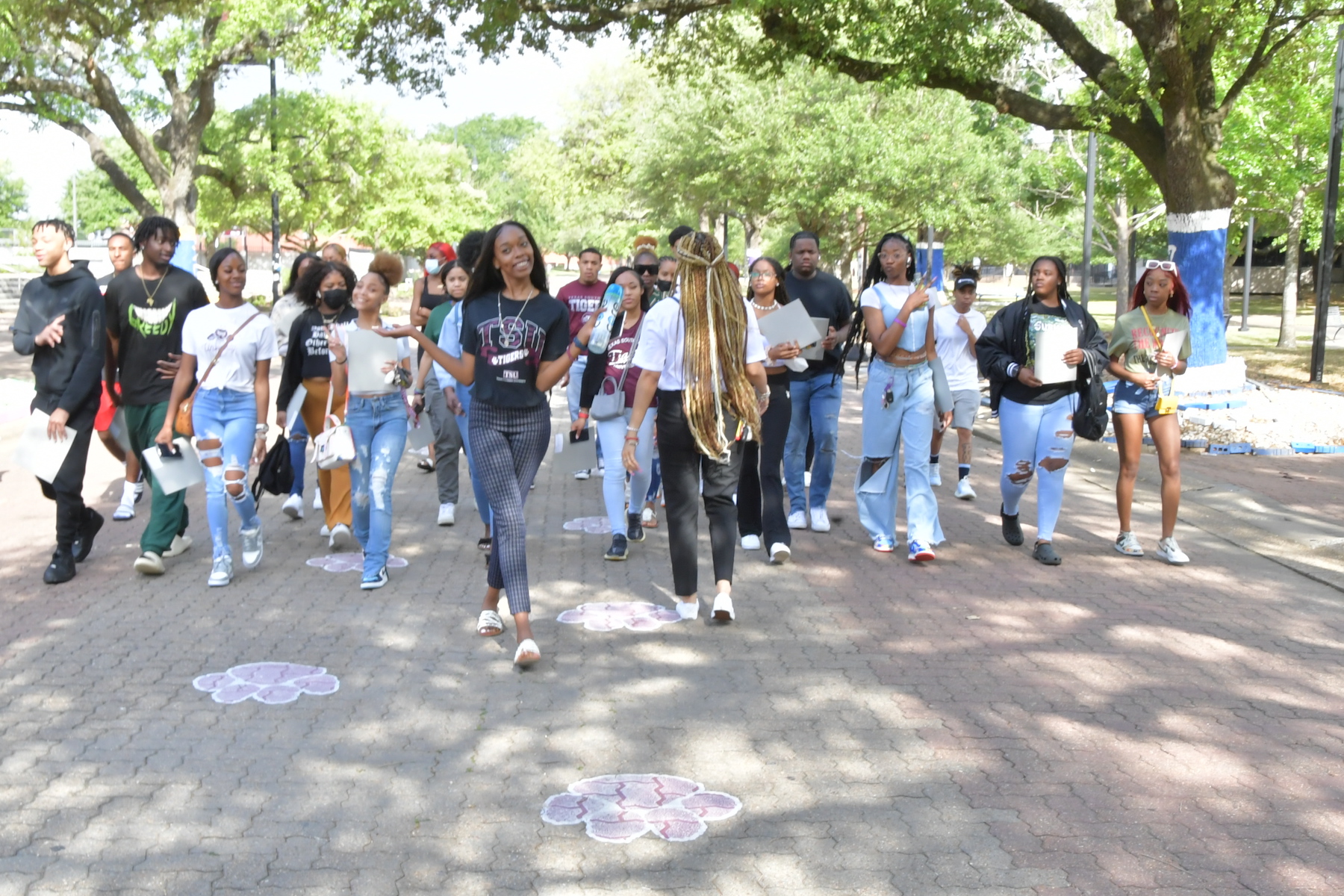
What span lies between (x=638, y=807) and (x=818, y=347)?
4.49 metres

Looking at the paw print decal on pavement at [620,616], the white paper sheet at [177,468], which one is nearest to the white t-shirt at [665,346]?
the paw print decal on pavement at [620,616]

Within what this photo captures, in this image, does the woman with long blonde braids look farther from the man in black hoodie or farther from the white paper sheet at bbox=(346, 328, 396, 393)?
the man in black hoodie

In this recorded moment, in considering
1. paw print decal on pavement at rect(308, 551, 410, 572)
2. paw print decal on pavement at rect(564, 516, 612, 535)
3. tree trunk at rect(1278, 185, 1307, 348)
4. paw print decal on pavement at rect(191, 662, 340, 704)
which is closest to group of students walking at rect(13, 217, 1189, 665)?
paw print decal on pavement at rect(308, 551, 410, 572)

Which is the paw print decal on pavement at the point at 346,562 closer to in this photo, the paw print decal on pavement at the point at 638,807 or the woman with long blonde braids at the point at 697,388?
the woman with long blonde braids at the point at 697,388

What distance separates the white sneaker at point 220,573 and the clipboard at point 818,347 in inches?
140

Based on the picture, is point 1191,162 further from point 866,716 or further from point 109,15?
point 109,15

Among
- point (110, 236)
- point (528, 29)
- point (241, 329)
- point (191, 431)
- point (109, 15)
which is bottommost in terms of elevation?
point (191, 431)

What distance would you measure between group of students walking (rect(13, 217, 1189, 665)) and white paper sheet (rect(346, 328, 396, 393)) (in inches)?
0.5

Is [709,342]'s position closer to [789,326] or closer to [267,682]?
[789,326]

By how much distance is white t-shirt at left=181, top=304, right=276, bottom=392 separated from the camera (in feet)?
23.1

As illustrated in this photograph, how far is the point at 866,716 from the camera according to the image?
5.05 metres

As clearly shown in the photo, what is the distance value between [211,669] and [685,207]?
37388 millimetres

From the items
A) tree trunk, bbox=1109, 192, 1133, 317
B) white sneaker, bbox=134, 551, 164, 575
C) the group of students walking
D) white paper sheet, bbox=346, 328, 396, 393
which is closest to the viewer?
the group of students walking

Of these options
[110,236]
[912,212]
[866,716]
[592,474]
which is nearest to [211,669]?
[866,716]
